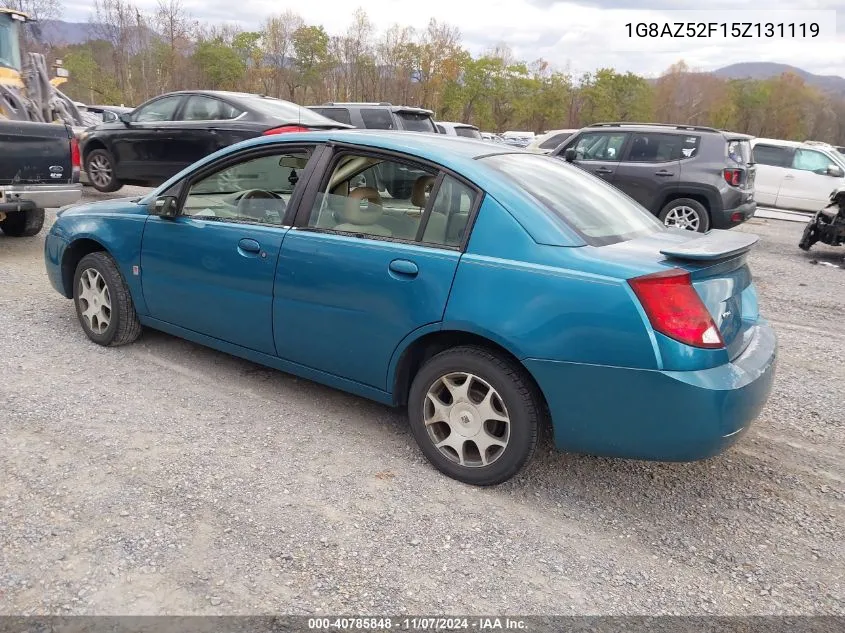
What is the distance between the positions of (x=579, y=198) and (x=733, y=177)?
24.8 feet

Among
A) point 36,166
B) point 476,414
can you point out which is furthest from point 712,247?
point 36,166

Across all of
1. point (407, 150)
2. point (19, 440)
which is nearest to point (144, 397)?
point (19, 440)

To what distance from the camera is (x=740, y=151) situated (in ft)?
34.0

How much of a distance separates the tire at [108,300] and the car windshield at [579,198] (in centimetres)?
265

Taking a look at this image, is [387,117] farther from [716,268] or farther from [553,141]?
[716,268]

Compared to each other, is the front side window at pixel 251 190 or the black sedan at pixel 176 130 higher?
the black sedan at pixel 176 130

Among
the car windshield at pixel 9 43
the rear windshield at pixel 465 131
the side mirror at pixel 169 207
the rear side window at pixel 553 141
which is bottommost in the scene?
the side mirror at pixel 169 207

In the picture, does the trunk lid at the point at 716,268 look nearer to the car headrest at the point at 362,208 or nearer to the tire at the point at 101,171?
the car headrest at the point at 362,208

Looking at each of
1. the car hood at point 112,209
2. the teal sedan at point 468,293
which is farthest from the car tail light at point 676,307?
the car hood at point 112,209

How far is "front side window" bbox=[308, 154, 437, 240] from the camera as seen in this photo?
337cm

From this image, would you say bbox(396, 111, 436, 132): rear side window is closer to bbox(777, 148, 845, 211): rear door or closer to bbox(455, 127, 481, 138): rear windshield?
bbox(455, 127, 481, 138): rear windshield

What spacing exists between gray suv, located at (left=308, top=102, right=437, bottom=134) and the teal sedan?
26.1ft

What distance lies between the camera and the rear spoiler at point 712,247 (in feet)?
9.17

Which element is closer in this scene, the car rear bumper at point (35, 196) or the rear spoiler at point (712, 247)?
the rear spoiler at point (712, 247)
